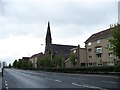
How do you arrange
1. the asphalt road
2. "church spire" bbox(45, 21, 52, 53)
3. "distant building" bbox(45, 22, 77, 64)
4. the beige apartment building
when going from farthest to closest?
"church spire" bbox(45, 21, 52, 53), "distant building" bbox(45, 22, 77, 64), the beige apartment building, the asphalt road

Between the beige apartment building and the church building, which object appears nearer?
the beige apartment building

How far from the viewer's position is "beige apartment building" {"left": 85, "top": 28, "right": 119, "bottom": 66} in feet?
295

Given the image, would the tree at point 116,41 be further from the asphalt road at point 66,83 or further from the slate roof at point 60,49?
the slate roof at point 60,49

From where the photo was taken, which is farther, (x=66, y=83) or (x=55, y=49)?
(x=55, y=49)

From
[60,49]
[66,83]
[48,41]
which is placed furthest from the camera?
[48,41]

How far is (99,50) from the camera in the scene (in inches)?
3765

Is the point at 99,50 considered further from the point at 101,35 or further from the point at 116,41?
the point at 116,41

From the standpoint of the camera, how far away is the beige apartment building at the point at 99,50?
8994 cm

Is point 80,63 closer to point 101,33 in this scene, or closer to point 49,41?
point 101,33

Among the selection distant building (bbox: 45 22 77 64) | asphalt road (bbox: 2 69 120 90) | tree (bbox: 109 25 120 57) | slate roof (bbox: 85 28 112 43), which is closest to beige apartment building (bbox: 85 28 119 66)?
slate roof (bbox: 85 28 112 43)

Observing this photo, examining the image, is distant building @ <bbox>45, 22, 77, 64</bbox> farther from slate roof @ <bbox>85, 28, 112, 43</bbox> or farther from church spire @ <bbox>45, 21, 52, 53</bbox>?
slate roof @ <bbox>85, 28, 112, 43</bbox>

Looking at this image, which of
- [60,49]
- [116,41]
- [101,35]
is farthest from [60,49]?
[116,41]

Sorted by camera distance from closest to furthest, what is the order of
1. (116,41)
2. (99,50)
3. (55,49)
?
1. (116,41)
2. (99,50)
3. (55,49)

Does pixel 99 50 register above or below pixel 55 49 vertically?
below
